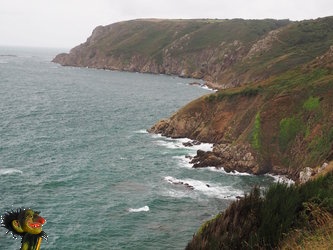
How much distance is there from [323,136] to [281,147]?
859cm

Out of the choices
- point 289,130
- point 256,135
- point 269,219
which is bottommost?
point 256,135

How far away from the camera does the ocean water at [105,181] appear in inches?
1866

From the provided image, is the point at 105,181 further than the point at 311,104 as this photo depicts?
No

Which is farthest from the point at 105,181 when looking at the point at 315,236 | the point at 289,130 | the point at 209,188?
the point at 315,236

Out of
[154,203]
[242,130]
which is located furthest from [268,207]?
[242,130]

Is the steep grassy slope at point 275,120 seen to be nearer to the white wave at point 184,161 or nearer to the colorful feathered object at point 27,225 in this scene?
Result: the white wave at point 184,161

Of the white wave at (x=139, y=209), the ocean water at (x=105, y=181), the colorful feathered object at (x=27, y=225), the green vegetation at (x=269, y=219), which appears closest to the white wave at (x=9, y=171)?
the ocean water at (x=105, y=181)

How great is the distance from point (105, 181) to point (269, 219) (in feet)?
165

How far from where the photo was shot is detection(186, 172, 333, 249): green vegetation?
17.2m

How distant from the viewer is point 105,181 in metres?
65.6

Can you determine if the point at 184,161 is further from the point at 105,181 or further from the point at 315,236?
the point at 315,236

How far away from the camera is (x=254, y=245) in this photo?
16.2m

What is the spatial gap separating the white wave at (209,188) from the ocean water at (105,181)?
0.51 feet

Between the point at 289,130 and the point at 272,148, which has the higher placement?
the point at 289,130
